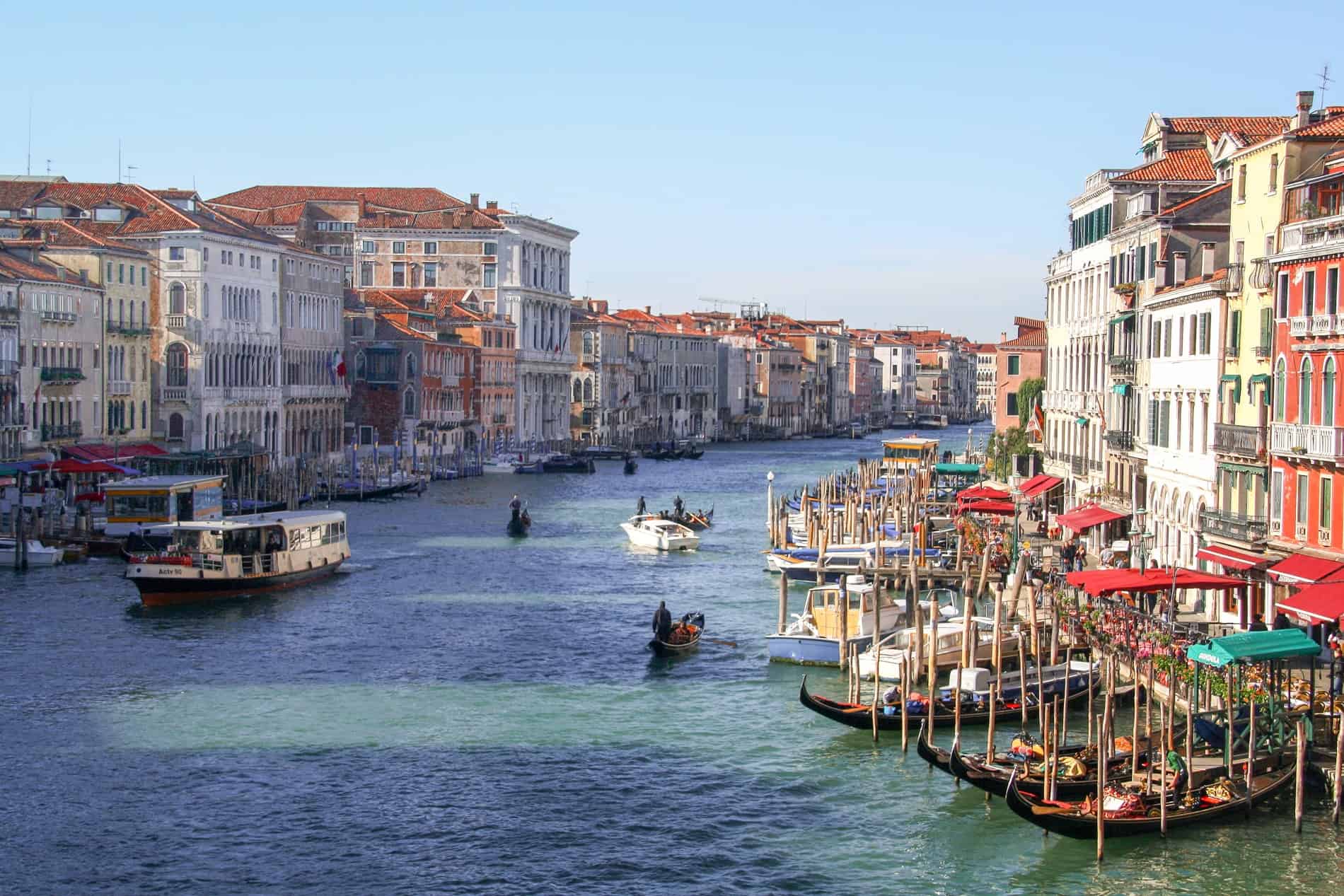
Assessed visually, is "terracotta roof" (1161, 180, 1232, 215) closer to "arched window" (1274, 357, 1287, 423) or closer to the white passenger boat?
"arched window" (1274, 357, 1287, 423)

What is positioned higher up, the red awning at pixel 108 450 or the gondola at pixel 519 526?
the red awning at pixel 108 450

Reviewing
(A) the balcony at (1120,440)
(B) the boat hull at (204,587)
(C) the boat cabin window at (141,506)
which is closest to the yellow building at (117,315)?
(C) the boat cabin window at (141,506)

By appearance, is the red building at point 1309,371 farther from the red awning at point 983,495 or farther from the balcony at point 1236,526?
the red awning at point 983,495

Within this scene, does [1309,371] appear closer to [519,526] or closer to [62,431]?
[519,526]

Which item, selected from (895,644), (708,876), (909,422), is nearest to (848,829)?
(708,876)

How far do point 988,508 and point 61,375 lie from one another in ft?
67.5

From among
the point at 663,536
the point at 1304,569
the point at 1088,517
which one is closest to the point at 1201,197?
the point at 1088,517

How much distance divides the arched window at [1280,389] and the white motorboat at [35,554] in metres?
21.0

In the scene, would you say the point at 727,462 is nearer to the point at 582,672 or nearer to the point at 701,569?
the point at 701,569

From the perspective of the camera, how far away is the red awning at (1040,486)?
3375cm

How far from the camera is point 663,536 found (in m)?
36.8

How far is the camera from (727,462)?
78812 mm

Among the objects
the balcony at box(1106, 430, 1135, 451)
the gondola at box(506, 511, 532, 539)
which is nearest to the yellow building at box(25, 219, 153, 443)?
the gondola at box(506, 511, 532, 539)

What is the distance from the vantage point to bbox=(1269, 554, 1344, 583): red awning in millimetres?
17531
